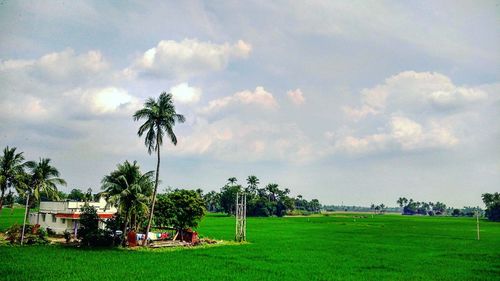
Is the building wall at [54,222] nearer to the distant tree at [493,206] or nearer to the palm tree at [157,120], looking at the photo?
the palm tree at [157,120]

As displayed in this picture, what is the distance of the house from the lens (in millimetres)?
49778

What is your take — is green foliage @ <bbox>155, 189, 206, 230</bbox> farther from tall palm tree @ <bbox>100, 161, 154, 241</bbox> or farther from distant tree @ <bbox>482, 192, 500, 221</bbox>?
distant tree @ <bbox>482, 192, 500, 221</bbox>

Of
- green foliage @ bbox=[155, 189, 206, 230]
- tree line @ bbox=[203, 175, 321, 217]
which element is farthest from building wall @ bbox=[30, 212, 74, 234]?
tree line @ bbox=[203, 175, 321, 217]

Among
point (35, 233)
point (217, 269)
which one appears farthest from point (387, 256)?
point (35, 233)

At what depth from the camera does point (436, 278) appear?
99.7ft

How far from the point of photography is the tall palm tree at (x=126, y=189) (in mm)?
43094

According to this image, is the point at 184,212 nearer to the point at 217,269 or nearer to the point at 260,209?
the point at 217,269

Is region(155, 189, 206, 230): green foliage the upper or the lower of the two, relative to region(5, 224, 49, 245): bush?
upper

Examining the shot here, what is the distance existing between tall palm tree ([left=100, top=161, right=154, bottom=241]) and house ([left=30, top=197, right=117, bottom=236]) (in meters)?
6.05

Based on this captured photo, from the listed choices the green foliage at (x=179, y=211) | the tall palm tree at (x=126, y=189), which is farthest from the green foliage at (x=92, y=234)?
the green foliage at (x=179, y=211)

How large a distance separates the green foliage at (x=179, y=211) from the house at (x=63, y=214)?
627cm

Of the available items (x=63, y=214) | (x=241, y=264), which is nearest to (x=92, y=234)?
(x=63, y=214)

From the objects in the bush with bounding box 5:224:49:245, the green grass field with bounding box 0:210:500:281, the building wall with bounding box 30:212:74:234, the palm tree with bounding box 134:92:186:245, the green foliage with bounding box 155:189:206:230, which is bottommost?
the green grass field with bounding box 0:210:500:281

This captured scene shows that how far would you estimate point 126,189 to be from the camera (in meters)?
42.8
